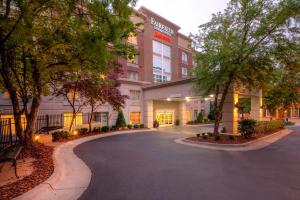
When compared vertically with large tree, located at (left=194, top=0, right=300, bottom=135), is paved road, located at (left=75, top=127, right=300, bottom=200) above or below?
below

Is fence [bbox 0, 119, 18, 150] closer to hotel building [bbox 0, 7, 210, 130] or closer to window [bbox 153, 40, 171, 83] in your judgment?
hotel building [bbox 0, 7, 210, 130]

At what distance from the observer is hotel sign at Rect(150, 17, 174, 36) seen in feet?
109

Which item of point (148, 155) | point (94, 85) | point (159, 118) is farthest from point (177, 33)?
point (148, 155)

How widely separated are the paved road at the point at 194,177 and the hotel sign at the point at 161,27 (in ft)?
95.4

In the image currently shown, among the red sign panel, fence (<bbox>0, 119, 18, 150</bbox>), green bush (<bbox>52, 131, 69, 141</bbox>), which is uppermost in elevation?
the red sign panel

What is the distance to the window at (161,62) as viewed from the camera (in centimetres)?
3419

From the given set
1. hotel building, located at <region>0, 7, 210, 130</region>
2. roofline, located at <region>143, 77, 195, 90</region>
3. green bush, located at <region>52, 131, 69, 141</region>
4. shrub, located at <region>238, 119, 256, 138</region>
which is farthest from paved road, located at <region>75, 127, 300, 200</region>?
roofline, located at <region>143, 77, 195, 90</region>

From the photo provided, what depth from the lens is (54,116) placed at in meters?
20.1

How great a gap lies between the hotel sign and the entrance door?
54.0 feet

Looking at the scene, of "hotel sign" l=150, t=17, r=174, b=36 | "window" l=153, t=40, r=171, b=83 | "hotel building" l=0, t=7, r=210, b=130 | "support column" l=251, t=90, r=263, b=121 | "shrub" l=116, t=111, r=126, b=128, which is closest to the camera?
"hotel building" l=0, t=7, r=210, b=130

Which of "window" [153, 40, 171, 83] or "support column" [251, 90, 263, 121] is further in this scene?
"window" [153, 40, 171, 83]

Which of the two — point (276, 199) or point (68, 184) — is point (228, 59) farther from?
point (68, 184)

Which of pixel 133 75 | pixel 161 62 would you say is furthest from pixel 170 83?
pixel 161 62

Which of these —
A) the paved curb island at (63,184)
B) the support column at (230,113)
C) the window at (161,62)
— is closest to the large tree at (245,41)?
the support column at (230,113)
